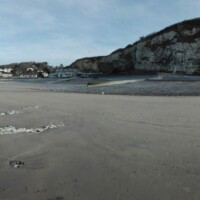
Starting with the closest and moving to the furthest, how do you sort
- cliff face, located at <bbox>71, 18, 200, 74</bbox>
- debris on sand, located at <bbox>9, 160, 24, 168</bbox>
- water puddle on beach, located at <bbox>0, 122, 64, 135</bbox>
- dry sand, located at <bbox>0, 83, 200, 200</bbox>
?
dry sand, located at <bbox>0, 83, 200, 200</bbox> < debris on sand, located at <bbox>9, 160, 24, 168</bbox> < water puddle on beach, located at <bbox>0, 122, 64, 135</bbox> < cliff face, located at <bbox>71, 18, 200, 74</bbox>

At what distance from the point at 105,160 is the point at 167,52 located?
201 ft

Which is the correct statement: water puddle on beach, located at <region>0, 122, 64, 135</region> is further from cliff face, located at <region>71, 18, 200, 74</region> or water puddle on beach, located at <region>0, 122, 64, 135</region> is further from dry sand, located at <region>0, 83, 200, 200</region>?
cliff face, located at <region>71, 18, 200, 74</region>

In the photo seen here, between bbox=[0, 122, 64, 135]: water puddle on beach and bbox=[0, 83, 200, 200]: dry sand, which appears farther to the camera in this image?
bbox=[0, 122, 64, 135]: water puddle on beach

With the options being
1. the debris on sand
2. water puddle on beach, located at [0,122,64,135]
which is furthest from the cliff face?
the debris on sand

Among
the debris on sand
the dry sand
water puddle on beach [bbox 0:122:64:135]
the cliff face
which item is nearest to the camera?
the dry sand

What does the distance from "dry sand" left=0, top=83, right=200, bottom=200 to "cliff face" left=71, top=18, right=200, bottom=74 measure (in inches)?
2030

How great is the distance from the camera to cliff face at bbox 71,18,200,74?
2420 inches

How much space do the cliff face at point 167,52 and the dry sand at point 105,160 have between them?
51572 mm

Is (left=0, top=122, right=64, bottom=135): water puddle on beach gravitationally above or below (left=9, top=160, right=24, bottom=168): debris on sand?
below

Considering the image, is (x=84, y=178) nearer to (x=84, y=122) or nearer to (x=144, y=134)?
(x=144, y=134)

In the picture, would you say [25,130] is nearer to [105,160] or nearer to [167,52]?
[105,160]

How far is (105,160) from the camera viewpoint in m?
6.64

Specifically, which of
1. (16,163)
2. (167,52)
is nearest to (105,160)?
(16,163)

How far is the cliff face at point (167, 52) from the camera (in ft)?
202
